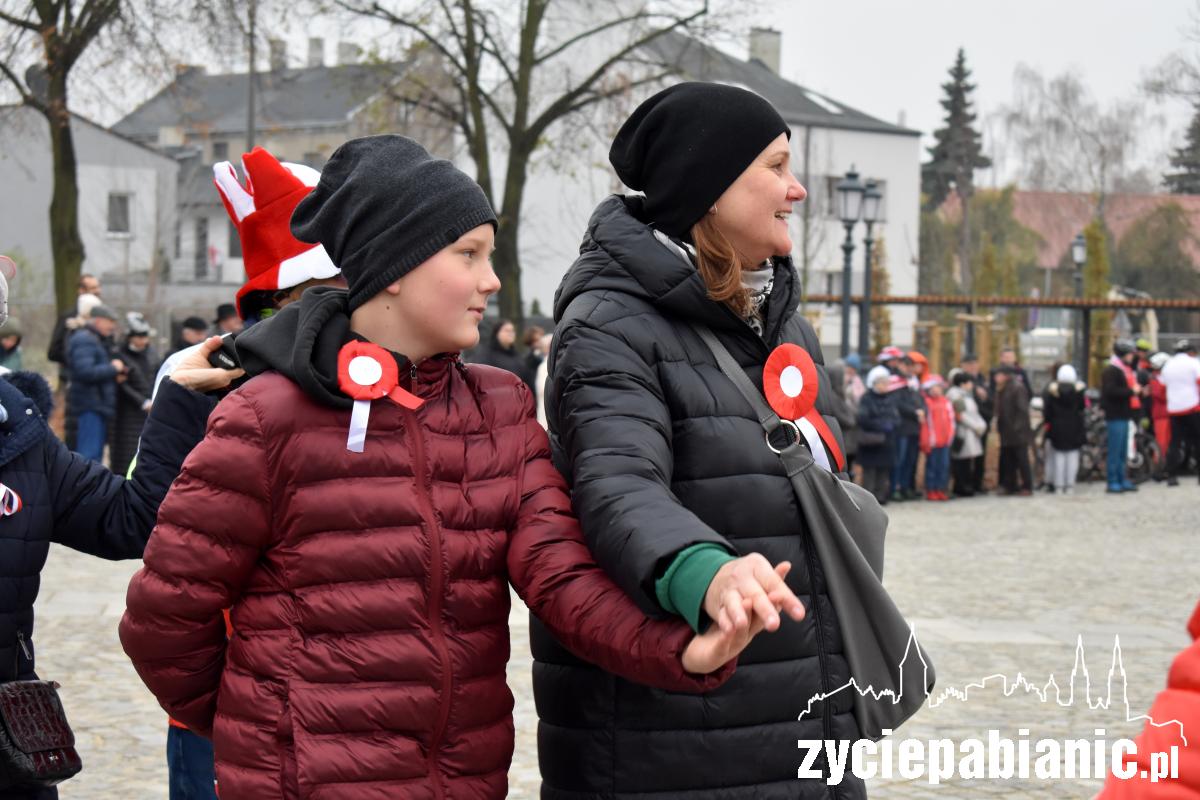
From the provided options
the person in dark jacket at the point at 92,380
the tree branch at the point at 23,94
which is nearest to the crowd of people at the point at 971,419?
the person in dark jacket at the point at 92,380

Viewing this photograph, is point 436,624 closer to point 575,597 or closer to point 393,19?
point 575,597

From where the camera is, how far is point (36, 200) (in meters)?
58.1

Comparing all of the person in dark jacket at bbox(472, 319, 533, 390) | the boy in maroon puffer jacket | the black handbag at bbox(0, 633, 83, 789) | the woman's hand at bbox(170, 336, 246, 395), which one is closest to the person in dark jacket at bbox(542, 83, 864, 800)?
the boy in maroon puffer jacket

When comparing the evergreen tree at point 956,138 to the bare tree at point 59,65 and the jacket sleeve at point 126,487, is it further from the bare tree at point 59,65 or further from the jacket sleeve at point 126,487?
the jacket sleeve at point 126,487

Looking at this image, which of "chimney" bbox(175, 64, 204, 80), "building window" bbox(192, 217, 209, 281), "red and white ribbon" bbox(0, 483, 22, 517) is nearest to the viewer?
"red and white ribbon" bbox(0, 483, 22, 517)

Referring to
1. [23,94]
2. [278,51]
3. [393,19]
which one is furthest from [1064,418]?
[23,94]

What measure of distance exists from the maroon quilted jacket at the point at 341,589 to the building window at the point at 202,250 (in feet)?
221

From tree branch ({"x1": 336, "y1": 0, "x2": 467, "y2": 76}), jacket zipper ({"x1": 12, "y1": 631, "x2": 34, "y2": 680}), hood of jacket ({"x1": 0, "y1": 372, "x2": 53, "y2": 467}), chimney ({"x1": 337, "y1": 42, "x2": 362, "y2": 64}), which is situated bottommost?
jacket zipper ({"x1": 12, "y1": 631, "x2": 34, "y2": 680})

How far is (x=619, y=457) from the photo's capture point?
281 cm

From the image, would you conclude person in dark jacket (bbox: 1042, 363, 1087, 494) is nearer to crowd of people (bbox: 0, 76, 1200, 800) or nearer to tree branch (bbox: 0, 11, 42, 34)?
tree branch (bbox: 0, 11, 42, 34)

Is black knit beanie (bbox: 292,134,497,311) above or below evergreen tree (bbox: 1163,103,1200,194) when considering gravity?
below

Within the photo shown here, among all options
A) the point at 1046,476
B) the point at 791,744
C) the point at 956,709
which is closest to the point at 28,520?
the point at 791,744

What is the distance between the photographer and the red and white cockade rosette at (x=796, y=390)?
311cm

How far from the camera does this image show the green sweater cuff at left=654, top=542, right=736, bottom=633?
8.25 feet
